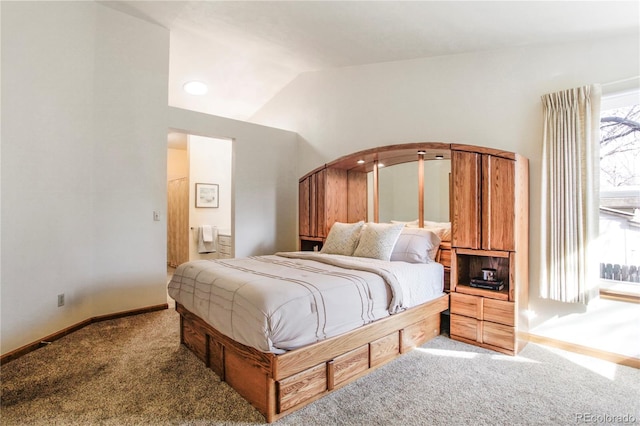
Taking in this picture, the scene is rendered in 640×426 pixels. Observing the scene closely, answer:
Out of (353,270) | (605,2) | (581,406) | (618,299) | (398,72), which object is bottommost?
(581,406)

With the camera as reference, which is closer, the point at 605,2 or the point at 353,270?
the point at 605,2

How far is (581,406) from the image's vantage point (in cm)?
200

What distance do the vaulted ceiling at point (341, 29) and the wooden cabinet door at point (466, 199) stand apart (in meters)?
1.07

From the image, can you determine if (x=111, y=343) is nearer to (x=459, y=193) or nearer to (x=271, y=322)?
(x=271, y=322)

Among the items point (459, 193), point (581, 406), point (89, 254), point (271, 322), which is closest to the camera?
point (271, 322)

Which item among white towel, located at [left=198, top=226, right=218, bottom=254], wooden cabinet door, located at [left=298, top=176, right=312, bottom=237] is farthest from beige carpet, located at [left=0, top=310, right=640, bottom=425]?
white towel, located at [left=198, top=226, right=218, bottom=254]

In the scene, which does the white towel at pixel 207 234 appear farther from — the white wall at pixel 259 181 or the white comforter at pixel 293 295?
the white comforter at pixel 293 295

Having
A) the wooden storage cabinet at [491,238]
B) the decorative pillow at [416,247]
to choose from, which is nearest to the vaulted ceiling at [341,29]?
the wooden storage cabinet at [491,238]

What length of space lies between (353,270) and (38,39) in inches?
128

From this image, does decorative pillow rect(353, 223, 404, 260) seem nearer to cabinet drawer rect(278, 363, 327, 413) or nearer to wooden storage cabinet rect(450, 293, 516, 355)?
wooden storage cabinet rect(450, 293, 516, 355)

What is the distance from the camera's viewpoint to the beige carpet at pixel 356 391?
1.87 metres

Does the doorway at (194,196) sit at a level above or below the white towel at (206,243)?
above

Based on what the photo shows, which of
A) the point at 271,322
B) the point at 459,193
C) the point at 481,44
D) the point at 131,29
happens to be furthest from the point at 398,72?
the point at 271,322

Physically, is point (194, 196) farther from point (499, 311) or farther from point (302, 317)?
point (499, 311)
